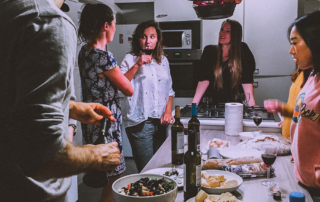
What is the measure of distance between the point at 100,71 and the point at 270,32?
251cm

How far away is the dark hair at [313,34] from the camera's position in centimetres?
135

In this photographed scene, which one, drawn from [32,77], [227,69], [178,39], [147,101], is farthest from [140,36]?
[32,77]

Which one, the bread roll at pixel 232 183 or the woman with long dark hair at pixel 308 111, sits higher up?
the woman with long dark hair at pixel 308 111

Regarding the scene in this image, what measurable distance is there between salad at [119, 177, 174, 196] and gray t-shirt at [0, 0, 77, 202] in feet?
1.08

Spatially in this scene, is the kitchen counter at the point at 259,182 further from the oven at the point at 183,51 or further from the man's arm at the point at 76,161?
the oven at the point at 183,51

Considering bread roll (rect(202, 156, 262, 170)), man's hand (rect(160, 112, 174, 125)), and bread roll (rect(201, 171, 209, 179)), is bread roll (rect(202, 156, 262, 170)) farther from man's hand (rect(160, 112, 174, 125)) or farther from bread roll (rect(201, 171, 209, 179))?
man's hand (rect(160, 112, 174, 125))

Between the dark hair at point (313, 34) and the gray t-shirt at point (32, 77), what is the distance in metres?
1.10

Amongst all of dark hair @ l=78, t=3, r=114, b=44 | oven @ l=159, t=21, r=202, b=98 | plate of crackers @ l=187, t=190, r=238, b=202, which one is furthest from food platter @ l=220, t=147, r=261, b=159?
oven @ l=159, t=21, r=202, b=98

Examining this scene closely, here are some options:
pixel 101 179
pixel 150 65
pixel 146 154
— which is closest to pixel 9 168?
pixel 101 179

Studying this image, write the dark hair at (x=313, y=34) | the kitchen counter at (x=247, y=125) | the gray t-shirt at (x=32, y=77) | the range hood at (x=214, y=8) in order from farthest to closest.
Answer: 1. the kitchen counter at (x=247, y=125)
2. the range hood at (x=214, y=8)
3. the dark hair at (x=313, y=34)
4. the gray t-shirt at (x=32, y=77)

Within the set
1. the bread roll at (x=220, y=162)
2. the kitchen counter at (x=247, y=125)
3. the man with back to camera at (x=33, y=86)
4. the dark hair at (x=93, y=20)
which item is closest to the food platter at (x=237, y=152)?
the bread roll at (x=220, y=162)

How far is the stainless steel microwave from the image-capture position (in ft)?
12.2

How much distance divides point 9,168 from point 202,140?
4.38ft

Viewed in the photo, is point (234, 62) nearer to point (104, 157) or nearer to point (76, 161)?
point (104, 157)
